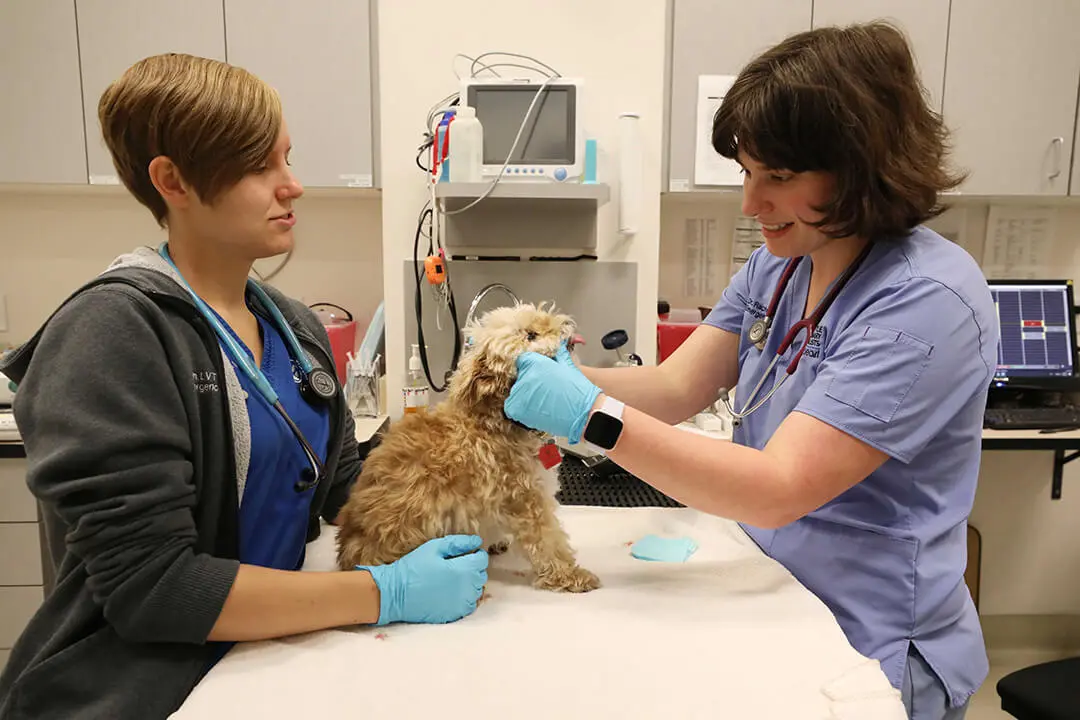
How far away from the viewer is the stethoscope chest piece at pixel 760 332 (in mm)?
1288

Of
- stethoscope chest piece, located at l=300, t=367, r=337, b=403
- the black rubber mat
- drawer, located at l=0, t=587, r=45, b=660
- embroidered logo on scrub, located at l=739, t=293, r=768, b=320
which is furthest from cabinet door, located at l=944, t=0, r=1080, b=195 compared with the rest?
drawer, located at l=0, t=587, r=45, b=660

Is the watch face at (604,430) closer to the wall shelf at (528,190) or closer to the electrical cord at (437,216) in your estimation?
the wall shelf at (528,190)

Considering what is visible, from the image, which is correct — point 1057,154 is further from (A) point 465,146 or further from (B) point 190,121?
(B) point 190,121

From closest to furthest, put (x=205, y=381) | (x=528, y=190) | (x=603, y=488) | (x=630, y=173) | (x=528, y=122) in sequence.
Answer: (x=205, y=381) → (x=603, y=488) → (x=528, y=190) → (x=528, y=122) → (x=630, y=173)

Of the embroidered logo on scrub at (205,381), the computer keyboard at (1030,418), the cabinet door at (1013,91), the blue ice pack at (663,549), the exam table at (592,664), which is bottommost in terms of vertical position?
the computer keyboard at (1030,418)

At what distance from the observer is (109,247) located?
289 centimetres

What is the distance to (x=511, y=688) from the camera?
32.4 inches

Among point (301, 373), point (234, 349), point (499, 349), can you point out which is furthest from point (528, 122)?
point (234, 349)

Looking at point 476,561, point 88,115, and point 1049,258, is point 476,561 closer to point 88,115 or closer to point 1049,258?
point 88,115

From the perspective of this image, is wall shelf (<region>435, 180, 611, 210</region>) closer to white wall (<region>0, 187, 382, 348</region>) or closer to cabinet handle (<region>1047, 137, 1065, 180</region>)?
white wall (<region>0, 187, 382, 348</region>)

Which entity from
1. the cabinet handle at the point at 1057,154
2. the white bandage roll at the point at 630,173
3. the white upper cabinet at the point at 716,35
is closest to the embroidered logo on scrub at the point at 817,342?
the white bandage roll at the point at 630,173

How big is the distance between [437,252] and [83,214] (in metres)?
1.67

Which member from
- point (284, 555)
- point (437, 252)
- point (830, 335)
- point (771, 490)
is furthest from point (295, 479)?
point (437, 252)

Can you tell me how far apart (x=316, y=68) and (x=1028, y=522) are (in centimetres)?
362
